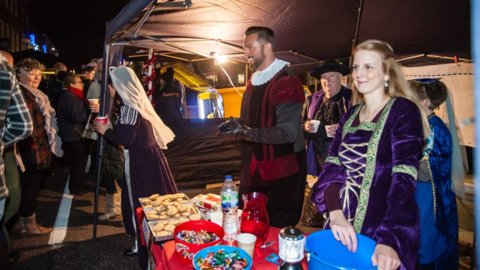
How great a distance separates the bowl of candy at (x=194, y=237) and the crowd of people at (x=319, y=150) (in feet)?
2.11

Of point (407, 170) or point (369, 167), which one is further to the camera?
point (369, 167)

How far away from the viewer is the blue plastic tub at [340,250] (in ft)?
4.68

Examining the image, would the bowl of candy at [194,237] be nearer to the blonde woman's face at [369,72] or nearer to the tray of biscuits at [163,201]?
the tray of biscuits at [163,201]

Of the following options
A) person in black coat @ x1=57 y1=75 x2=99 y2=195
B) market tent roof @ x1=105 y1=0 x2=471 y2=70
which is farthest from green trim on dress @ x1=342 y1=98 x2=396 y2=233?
person in black coat @ x1=57 y1=75 x2=99 y2=195

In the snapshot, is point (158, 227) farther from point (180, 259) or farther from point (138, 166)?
point (138, 166)

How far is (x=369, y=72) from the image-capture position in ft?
5.65

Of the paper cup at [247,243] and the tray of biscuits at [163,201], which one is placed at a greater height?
the paper cup at [247,243]

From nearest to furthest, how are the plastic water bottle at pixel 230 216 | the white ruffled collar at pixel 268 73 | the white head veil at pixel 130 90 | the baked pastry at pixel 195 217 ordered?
the plastic water bottle at pixel 230 216 < the baked pastry at pixel 195 217 < the white ruffled collar at pixel 268 73 < the white head veil at pixel 130 90

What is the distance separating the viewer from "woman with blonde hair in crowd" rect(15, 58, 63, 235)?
3938 mm

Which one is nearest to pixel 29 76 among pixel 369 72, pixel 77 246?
pixel 77 246

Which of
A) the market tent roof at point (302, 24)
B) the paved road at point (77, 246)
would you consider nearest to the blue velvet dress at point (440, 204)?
the market tent roof at point (302, 24)

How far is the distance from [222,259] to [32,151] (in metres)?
3.48

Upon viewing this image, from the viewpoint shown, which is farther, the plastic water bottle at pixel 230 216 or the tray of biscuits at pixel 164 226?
the tray of biscuits at pixel 164 226

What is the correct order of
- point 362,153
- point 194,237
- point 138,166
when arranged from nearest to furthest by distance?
1. point 362,153
2. point 194,237
3. point 138,166
